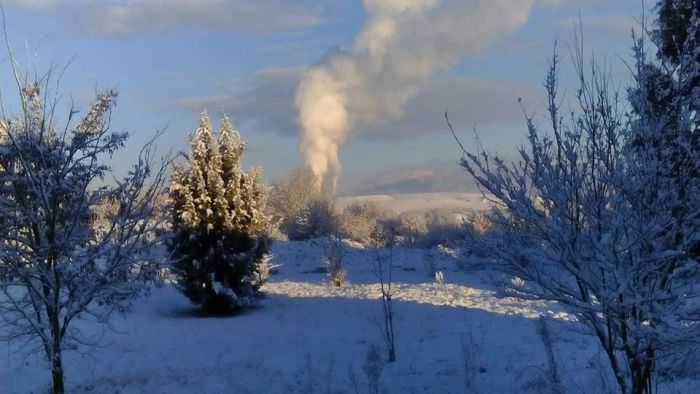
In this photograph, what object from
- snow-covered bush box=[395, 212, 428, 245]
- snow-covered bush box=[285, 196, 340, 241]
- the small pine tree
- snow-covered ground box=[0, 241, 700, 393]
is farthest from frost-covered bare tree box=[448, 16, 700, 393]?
snow-covered bush box=[395, 212, 428, 245]

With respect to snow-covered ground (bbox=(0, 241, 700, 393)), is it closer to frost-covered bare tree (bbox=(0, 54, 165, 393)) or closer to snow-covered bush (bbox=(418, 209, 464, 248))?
frost-covered bare tree (bbox=(0, 54, 165, 393))

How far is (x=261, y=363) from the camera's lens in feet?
46.4

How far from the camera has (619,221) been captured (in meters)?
5.44

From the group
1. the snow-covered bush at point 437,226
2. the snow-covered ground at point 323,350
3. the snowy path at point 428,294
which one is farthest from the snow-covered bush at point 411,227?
the snow-covered ground at point 323,350

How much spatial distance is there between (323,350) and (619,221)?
1085 centimetres

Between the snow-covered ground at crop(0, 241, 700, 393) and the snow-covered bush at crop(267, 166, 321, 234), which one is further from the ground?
the snow-covered bush at crop(267, 166, 321, 234)

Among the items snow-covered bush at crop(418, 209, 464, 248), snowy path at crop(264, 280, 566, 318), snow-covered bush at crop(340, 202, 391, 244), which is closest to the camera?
snowy path at crop(264, 280, 566, 318)

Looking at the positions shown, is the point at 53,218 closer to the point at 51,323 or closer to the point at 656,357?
the point at 51,323

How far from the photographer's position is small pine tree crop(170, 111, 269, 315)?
66.2ft

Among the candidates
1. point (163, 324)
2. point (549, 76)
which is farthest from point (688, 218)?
point (163, 324)

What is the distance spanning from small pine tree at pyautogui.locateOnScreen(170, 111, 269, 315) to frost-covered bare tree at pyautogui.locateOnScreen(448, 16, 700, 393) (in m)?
15.1

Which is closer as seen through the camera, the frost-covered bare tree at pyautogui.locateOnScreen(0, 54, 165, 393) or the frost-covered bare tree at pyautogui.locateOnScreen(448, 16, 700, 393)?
the frost-covered bare tree at pyautogui.locateOnScreen(448, 16, 700, 393)

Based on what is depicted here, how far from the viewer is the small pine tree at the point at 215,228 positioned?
66.2 ft

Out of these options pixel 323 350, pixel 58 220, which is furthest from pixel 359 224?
pixel 58 220
